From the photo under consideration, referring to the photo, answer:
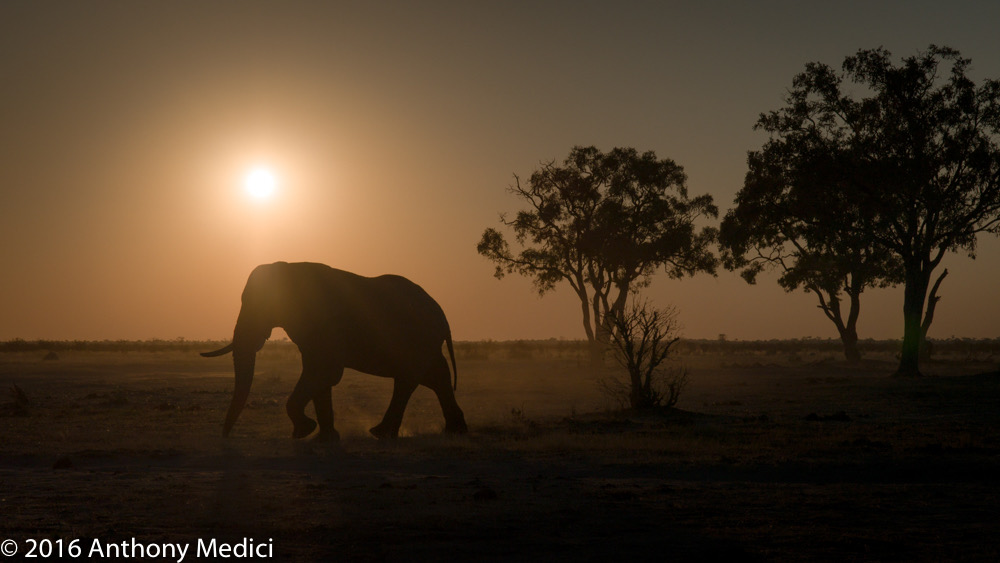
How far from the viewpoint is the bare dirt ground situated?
361 inches

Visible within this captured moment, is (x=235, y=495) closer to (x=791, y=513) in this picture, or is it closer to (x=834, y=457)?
(x=791, y=513)

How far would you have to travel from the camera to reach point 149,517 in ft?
33.7

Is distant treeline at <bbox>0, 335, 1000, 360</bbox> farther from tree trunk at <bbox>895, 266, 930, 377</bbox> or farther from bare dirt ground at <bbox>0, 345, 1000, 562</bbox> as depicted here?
bare dirt ground at <bbox>0, 345, 1000, 562</bbox>

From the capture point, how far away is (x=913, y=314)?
37.2 m

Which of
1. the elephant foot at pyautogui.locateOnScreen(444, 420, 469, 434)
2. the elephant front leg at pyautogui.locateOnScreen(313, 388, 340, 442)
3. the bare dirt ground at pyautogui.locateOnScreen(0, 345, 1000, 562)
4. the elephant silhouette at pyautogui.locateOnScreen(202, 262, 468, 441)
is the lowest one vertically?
the bare dirt ground at pyautogui.locateOnScreen(0, 345, 1000, 562)

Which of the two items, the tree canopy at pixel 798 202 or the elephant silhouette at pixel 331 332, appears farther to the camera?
the tree canopy at pixel 798 202

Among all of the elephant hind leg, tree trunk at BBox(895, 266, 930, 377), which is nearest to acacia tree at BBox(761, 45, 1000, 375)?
tree trunk at BBox(895, 266, 930, 377)

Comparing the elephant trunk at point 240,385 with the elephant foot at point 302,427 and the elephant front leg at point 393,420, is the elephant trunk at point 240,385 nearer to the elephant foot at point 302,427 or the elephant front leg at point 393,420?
the elephant foot at point 302,427

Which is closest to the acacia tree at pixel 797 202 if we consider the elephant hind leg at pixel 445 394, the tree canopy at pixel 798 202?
the tree canopy at pixel 798 202

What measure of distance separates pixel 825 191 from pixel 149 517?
32.7m

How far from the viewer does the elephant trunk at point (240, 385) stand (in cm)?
1855

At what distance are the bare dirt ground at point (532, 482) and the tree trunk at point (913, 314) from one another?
10719 mm

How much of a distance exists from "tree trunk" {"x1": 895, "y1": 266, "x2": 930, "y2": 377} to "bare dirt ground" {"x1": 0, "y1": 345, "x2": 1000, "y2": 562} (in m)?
10.7

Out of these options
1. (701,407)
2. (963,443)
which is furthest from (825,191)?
Answer: (963,443)
